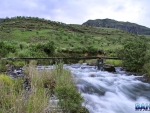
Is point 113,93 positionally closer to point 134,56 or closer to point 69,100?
point 69,100

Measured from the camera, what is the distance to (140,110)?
22.7 ft

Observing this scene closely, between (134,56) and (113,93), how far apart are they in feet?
20.5

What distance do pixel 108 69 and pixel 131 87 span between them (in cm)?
453

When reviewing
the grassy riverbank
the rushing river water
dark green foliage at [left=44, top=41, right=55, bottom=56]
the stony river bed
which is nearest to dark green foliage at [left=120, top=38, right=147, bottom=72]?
the stony river bed

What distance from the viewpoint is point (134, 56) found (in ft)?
48.0

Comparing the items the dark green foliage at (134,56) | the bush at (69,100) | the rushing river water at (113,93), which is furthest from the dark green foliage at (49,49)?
the bush at (69,100)

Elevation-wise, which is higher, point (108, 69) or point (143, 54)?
point (143, 54)

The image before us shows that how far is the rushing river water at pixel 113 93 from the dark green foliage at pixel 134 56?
6.78 ft

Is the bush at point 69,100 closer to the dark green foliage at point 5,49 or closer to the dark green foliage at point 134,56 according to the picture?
the dark green foliage at point 134,56

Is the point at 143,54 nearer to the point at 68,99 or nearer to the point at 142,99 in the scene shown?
the point at 142,99

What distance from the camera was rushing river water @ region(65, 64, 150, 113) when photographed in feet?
23.4

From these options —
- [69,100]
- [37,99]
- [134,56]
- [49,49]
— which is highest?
[49,49]

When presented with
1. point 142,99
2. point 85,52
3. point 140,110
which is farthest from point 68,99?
point 85,52

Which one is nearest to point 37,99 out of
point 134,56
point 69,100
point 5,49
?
point 69,100
